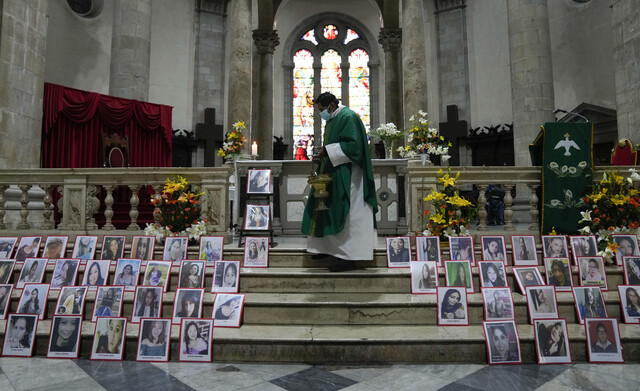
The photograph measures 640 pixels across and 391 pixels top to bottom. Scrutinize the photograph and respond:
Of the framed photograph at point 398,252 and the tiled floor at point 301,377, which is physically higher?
the framed photograph at point 398,252

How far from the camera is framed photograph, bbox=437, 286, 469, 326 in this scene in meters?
3.71

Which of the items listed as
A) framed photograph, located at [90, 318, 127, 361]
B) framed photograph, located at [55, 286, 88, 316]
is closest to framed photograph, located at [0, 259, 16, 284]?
framed photograph, located at [55, 286, 88, 316]

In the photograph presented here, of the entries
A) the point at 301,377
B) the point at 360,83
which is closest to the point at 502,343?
the point at 301,377

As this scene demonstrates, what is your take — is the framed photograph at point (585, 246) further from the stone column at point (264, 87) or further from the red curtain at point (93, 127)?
the stone column at point (264, 87)

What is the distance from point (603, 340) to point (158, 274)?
3.97 metres

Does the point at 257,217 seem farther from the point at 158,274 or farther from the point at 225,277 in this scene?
the point at 158,274

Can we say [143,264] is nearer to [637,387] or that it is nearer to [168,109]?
[637,387]

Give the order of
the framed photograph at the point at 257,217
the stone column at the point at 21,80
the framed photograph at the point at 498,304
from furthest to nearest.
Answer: the stone column at the point at 21,80 < the framed photograph at the point at 257,217 < the framed photograph at the point at 498,304

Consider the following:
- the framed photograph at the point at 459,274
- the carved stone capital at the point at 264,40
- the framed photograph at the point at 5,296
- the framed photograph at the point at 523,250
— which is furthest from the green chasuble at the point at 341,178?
the carved stone capital at the point at 264,40

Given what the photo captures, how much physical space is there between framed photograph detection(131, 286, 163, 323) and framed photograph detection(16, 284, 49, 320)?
2.90ft

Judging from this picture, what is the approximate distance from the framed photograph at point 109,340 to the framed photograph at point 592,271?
14.1 feet

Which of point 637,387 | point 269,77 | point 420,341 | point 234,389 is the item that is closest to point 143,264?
point 234,389

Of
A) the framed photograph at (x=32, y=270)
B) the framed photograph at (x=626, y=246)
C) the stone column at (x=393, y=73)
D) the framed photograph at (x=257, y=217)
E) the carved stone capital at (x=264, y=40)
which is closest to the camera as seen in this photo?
the framed photograph at (x=32, y=270)

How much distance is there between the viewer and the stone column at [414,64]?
10.0 metres
